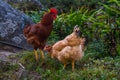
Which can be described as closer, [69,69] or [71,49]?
[71,49]

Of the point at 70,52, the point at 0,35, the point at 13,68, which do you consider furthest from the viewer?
the point at 0,35

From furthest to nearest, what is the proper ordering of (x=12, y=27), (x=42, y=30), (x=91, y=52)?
(x=12, y=27) < (x=91, y=52) < (x=42, y=30)

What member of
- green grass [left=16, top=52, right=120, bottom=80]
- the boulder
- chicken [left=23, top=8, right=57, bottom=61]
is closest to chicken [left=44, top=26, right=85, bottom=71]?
green grass [left=16, top=52, right=120, bottom=80]

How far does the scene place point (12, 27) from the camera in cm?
907

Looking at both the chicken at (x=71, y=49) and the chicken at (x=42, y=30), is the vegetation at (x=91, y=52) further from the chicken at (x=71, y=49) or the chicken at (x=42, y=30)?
the chicken at (x=42, y=30)

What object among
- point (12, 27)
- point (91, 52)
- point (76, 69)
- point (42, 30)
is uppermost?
point (42, 30)

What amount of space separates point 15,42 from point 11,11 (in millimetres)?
1098

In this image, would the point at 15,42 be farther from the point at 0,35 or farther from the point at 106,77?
the point at 106,77

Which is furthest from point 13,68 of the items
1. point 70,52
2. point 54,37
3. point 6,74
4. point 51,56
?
point 54,37

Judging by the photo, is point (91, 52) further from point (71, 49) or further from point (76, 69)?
point (71, 49)

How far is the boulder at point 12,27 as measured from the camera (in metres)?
8.86

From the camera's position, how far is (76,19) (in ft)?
32.8

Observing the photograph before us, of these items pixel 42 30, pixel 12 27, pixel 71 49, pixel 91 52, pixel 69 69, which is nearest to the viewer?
pixel 71 49

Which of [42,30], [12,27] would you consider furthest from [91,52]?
[42,30]
